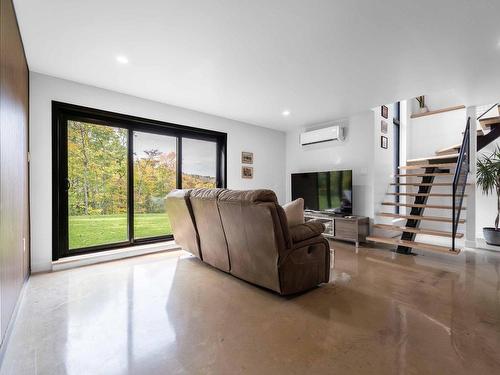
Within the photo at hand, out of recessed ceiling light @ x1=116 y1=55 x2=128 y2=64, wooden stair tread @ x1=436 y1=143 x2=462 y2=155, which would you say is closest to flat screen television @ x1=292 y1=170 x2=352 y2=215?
wooden stair tread @ x1=436 y1=143 x2=462 y2=155

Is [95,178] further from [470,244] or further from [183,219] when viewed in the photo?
[470,244]

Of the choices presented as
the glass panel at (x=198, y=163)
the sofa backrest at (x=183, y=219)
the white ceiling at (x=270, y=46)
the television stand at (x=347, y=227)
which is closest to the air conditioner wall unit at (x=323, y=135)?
the white ceiling at (x=270, y=46)

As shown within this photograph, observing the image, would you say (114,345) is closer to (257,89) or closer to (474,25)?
(257,89)

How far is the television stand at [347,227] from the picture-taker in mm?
4301

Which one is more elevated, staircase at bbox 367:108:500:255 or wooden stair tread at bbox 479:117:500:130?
wooden stair tread at bbox 479:117:500:130

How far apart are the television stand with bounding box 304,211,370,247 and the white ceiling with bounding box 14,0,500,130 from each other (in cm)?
209

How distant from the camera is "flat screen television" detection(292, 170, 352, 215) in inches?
182

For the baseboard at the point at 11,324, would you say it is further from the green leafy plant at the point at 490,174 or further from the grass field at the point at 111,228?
the green leafy plant at the point at 490,174

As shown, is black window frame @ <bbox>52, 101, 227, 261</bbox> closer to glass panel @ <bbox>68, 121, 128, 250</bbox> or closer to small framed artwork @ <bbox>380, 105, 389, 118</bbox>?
glass panel @ <bbox>68, 121, 128, 250</bbox>

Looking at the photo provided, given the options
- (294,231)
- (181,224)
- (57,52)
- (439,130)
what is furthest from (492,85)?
(57,52)

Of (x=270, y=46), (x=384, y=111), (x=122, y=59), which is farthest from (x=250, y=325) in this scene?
(x=384, y=111)

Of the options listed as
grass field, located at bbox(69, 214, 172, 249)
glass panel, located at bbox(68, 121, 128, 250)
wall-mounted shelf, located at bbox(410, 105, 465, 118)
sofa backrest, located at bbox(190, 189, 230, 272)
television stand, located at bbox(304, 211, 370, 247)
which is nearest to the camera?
sofa backrest, located at bbox(190, 189, 230, 272)

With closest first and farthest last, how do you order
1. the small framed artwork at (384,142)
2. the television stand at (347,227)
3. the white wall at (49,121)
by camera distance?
the white wall at (49,121), the television stand at (347,227), the small framed artwork at (384,142)

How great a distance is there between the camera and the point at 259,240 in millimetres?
2248
